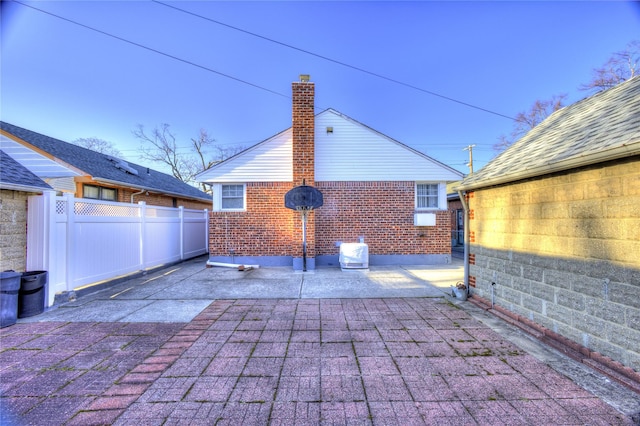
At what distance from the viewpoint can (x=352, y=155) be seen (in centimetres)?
938

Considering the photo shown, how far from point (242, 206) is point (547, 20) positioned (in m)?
10.8

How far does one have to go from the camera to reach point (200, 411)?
228cm

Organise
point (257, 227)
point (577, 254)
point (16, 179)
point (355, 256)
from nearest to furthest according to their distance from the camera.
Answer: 1. point (577, 254)
2. point (16, 179)
3. point (355, 256)
4. point (257, 227)

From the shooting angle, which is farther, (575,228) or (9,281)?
(9,281)

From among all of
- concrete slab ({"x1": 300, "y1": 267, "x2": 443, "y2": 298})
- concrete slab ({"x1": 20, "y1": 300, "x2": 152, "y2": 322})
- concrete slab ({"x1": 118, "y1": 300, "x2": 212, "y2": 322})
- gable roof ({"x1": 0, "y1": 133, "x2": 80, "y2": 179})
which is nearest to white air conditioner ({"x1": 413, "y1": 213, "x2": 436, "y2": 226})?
concrete slab ({"x1": 300, "y1": 267, "x2": 443, "y2": 298})

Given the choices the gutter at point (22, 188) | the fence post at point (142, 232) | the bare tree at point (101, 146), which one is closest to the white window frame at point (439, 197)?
the fence post at point (142, 232)

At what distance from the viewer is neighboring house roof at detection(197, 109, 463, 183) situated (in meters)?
9.20

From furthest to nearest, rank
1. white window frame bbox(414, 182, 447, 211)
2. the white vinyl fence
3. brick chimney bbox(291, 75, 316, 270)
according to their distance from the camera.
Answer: white window frame bbox(414, 182, 447, 211), brick chimney bbox(291, 75, 316, 270), the white vinyl fence

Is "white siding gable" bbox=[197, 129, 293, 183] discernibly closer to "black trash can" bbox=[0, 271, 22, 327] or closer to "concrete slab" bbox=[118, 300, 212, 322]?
"concrete slab" bbox=[118, 300, 212, 322]

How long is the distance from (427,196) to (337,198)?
3.30 metres

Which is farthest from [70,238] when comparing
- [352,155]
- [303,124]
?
[352,155]

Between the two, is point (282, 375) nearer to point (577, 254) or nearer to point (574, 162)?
point (577, 254)

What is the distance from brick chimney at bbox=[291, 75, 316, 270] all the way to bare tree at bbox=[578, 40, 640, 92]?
1579cm

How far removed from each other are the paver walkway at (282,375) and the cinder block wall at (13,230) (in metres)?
1.23
